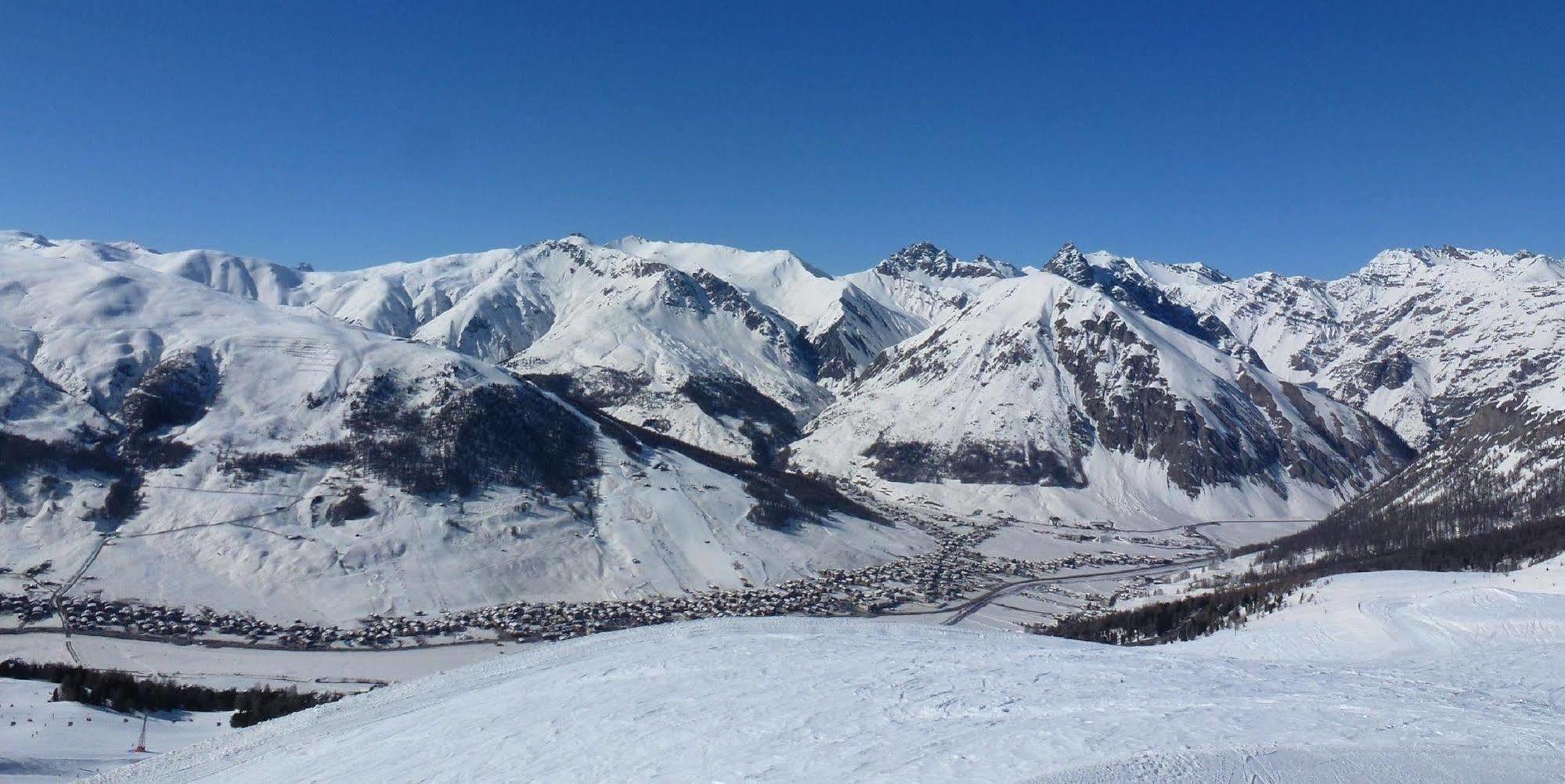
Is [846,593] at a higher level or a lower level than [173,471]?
lower

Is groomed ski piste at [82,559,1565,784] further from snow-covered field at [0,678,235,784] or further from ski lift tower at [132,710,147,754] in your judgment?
ski lift tower at [132,710,147,754]

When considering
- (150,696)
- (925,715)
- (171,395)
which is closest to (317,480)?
(171,395)

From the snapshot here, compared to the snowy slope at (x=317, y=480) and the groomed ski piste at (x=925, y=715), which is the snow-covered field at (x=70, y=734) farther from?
the snowy slope at (x=317, y=480)

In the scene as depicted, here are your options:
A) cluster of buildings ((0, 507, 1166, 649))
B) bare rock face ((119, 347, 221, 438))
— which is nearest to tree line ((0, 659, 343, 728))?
cluster of buildings ((0, 507, 1166, 649))

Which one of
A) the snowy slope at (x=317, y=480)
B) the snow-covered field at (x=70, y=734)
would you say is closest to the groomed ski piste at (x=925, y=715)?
the snow-covered field at (x=70, y=734)

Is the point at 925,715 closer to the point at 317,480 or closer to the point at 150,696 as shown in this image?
the point at 150,696

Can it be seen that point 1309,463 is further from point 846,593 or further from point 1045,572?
point 846,593

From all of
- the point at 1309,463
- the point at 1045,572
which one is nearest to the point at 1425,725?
the point at 1045,572
